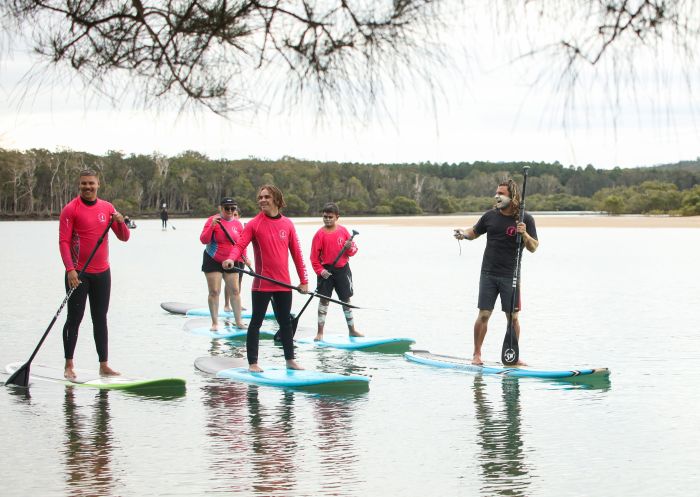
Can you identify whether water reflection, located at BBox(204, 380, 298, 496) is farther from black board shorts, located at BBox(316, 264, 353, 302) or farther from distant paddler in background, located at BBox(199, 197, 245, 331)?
distant paddler in background, located at BBox(199, 197, 245, 331)

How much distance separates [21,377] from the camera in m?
9.34

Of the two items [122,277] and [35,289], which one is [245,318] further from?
[122,277]

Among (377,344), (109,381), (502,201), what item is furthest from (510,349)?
(109,381)

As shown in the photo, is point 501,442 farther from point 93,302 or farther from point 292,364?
point 93,302

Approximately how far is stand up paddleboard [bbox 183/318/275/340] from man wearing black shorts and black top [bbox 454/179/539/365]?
4245 mm

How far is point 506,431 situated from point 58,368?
5.01 meters

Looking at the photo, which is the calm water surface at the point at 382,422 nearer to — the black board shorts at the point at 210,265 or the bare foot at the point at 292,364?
the bare foot at the point at 292,364

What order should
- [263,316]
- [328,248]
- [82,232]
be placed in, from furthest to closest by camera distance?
[328,248], [263,316], [82,232]

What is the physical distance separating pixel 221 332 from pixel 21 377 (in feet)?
14.5

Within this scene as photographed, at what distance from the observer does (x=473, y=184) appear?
87.2 metres

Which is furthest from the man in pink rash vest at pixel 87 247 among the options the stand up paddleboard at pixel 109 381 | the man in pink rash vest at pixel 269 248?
the man in pink rash vest at pixel 269 248

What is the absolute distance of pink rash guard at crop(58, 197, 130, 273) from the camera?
884cm

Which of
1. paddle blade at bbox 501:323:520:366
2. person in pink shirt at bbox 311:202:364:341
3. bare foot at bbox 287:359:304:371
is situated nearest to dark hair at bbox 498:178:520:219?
paddle blade at bbox 501:323:520:366

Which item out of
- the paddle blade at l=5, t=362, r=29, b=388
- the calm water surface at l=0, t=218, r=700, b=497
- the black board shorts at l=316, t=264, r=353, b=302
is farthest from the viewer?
the black board shorts at l=316, t=264, r=353, b=302
